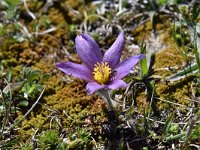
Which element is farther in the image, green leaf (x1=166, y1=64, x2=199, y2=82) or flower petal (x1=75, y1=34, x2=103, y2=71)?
green leaf (x1=166, y1=64, x2=199, y2=82)

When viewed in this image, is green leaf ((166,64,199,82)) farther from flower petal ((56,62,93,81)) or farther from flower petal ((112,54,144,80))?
flower petal ((56,62,93,81))

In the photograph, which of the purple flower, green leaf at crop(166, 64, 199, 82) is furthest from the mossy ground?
the purple flower

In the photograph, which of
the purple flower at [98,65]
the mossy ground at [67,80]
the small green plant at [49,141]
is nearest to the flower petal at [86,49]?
the purple flower at [98,65]

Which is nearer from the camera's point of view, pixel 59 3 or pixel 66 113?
pixel 66 113

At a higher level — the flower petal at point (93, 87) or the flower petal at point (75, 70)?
the flower petal at point (75, 70)

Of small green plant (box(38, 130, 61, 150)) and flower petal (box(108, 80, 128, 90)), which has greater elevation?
flower petal (box(108, 80, 128, 90))

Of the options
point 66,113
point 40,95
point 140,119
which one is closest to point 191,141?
point 140,119

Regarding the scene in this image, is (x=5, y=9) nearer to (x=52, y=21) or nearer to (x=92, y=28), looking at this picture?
(x=52, y=21)

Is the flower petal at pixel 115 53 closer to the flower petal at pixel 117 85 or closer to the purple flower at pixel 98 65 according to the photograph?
the purple flower at pixel 98 65

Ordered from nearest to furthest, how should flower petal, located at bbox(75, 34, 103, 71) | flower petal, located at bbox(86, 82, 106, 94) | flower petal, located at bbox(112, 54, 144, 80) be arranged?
flower petal, located at bbox(86, 82, 106, 94) < flower petal, located at bbox(112, 54, 144, 80) < flower petal, located at bbox(75, 34, 103, 71)
